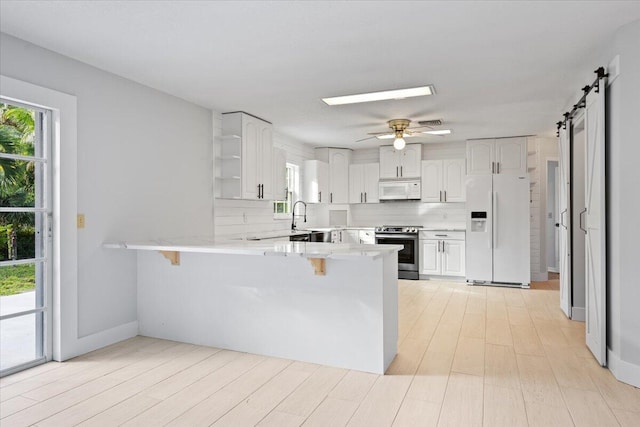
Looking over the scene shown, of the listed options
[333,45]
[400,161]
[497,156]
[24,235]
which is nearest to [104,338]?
[24,235]

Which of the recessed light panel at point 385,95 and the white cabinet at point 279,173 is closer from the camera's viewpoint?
the recessed light panel at point 385,95

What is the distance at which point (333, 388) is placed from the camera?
2.64 meters

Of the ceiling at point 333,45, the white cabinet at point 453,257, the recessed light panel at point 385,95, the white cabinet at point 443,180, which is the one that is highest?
the ceiling at point 333,45

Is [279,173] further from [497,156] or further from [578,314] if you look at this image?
[578,314]

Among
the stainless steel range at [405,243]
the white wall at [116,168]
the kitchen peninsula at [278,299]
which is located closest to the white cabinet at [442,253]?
the stainless steel range at [405,243]

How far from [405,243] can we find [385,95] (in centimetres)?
331

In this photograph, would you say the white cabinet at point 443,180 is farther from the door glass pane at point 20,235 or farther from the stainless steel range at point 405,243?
the door glass pane at point 20,235

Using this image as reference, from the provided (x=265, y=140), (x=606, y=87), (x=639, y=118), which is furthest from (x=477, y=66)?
(x=265, y=140)


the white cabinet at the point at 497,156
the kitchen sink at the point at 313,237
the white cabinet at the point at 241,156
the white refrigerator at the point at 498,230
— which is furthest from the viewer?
the white cabinet at the point at 497,156

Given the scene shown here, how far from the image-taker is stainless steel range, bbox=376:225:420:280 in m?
6.70

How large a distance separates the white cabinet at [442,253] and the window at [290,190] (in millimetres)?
2227

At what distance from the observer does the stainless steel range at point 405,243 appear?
6.70 meters

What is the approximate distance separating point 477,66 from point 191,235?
329 centimetres

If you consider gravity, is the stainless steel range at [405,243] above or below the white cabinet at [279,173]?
below
